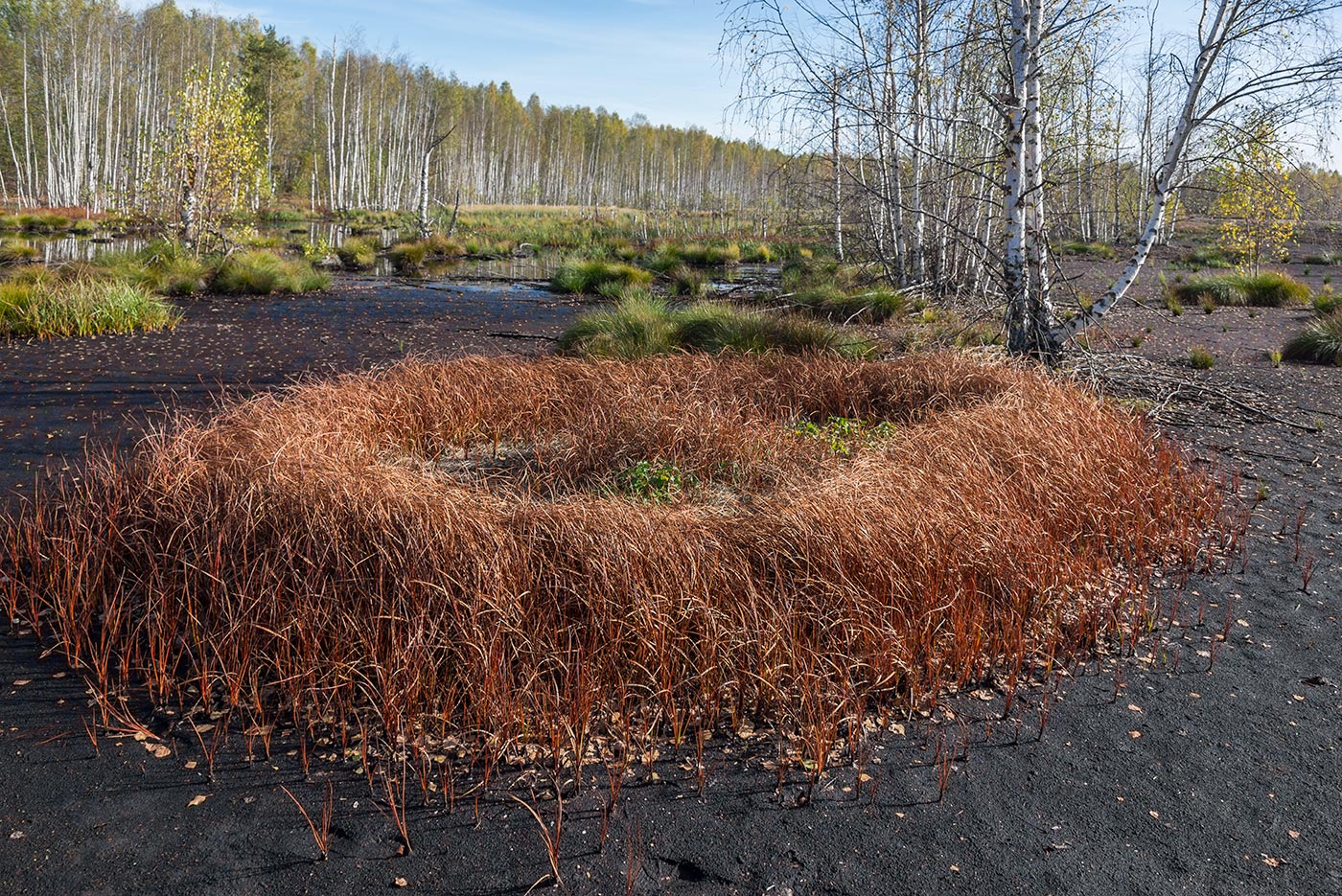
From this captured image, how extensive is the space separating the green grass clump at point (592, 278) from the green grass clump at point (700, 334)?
8903 millimetres

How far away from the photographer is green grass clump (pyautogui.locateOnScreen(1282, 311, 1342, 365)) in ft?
36.7

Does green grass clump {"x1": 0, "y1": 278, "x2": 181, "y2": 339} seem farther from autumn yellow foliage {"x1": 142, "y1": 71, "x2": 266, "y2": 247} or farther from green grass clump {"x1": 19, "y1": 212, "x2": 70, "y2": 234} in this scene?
green grass clump {"x1": 19, "y1": 212, "x2": 70, "y2": 234}

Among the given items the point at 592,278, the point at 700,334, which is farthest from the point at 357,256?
the point at 700,334

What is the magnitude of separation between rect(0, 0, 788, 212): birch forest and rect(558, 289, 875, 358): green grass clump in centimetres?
1367

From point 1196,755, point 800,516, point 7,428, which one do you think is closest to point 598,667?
point 800,516

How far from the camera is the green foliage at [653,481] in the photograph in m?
5.12

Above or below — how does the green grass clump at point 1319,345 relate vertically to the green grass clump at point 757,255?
below

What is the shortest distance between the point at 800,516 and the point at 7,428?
6.39 meters

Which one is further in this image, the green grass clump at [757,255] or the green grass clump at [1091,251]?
the green grass clump at [757,255]

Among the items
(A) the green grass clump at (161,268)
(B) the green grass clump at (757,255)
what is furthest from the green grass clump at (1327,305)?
(B) the green grass clump at (757,255)

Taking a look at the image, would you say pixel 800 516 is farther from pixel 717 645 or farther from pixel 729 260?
pixel 729 260

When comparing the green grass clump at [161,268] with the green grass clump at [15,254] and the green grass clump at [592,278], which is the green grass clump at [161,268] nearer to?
the green grass clump at [15,254]

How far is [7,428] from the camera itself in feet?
23.4

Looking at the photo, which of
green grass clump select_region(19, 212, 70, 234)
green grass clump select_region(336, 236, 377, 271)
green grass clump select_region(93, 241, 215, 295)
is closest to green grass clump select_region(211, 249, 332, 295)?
green grass clump select_region(93, 241, 215, 295)
